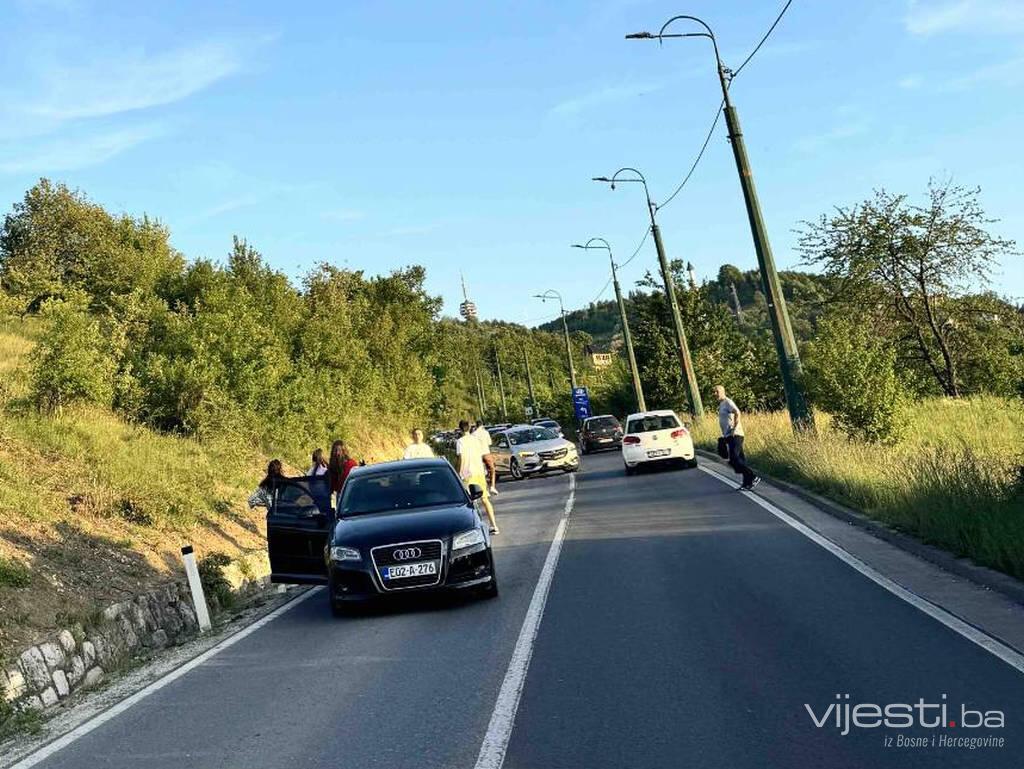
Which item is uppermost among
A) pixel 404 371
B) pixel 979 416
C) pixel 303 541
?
pixel 404 371

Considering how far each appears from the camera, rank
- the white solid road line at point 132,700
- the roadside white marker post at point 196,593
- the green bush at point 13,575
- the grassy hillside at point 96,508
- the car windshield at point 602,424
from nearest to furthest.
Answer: the white solid road line at point 132,700, the green bush at point 13,575, the grassy hillside at point 96,508, the roadside white marker post at point 196,593, the car windshield at point 602,424

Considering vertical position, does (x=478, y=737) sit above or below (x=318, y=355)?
below

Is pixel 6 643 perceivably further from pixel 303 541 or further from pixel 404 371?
pixel 404 371

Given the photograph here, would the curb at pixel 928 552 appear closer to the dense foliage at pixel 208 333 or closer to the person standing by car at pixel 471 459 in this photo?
the person standing by car at pixel 471 459

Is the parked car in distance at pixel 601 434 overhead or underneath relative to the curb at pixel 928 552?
overhead

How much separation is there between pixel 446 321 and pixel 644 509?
1926 inches

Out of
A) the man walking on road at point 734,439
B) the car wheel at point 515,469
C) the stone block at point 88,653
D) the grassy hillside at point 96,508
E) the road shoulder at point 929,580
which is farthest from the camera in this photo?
the car wheel at point 515,469

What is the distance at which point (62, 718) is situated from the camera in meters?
7.64

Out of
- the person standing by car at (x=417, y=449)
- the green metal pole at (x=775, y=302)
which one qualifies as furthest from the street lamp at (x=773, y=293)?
the person standing by car at (x=417, y=449)

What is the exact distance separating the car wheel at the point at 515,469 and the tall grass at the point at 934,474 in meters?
8.25

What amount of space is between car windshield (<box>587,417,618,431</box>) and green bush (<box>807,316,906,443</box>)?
24.8 metres

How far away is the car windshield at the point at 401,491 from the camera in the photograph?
11469 mm

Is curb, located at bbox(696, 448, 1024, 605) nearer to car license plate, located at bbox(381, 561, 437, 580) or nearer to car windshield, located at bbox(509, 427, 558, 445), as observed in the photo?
car license plate, located at bbox(381, 561, 437, 580)

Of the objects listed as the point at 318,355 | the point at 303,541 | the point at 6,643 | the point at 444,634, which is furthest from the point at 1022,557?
the point at 318,355
